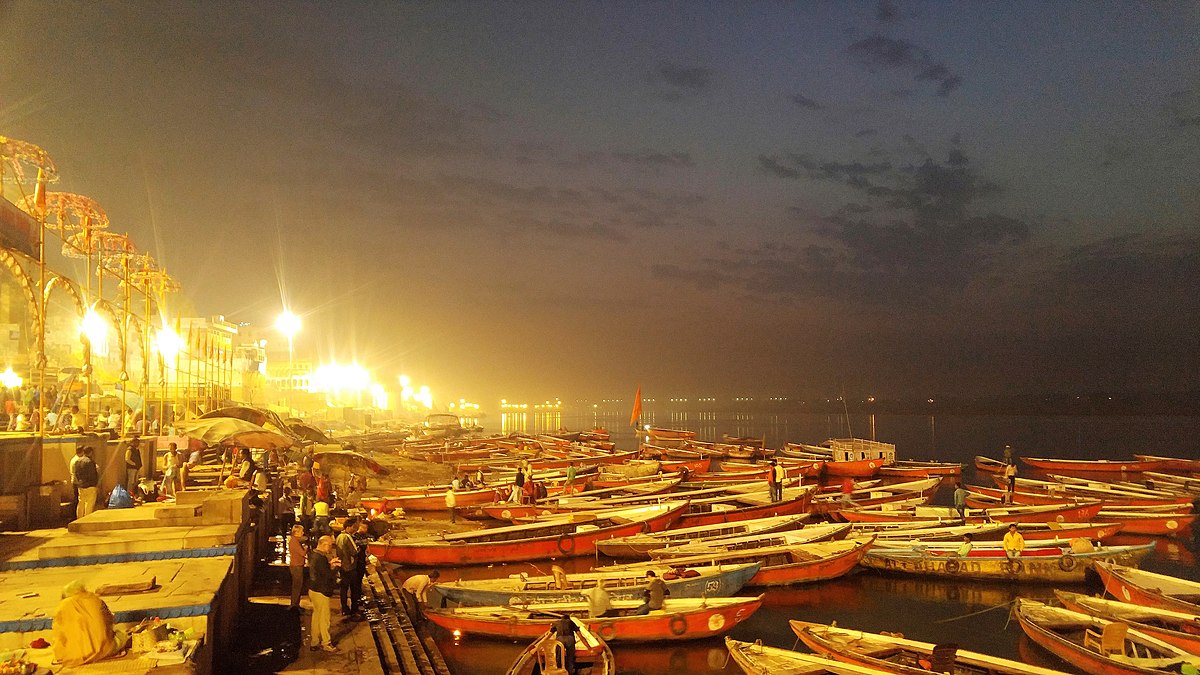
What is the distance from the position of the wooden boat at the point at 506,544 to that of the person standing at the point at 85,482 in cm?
792

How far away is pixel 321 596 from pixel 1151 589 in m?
18.7

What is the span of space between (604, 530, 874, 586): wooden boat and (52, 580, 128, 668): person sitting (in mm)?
14275

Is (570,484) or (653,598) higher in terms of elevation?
(653,598)

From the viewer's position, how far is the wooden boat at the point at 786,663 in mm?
11359

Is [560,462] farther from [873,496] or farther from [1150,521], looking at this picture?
[1150,521]

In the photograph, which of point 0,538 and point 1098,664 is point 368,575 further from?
point 1098,664

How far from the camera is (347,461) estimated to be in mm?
35625

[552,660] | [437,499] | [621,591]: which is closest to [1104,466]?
[437,499]

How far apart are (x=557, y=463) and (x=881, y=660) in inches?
1403

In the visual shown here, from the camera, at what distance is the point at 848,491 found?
3203 cm

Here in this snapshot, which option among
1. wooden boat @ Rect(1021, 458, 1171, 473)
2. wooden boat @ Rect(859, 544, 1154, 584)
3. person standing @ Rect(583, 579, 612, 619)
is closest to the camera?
person standing @ Rect(583, 579, 612, 619)

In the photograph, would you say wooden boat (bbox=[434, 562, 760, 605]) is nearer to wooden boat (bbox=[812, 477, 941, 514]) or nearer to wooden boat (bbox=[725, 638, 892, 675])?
wooden boat (bbox=[725, 638, 892, 675])

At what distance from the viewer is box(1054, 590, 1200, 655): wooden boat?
42.2 ft

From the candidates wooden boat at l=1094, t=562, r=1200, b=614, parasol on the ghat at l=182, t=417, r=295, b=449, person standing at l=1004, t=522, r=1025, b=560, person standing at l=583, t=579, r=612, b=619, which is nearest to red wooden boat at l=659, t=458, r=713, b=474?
person standing at l=1004, t=522, r=1025, b=560
